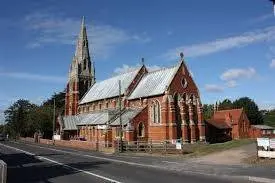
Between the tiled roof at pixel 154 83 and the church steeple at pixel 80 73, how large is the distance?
23937 mm

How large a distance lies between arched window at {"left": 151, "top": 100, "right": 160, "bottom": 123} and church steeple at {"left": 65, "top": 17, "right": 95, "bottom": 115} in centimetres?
3193

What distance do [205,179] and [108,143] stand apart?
37211mm

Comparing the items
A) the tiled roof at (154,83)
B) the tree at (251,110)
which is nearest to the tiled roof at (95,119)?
the tiled roof at (154,83)

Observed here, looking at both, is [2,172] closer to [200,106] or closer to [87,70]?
[200,106]

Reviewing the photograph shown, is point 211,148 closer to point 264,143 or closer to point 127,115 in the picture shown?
point 264,143

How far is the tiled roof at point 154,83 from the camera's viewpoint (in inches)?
2288

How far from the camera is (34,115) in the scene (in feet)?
305

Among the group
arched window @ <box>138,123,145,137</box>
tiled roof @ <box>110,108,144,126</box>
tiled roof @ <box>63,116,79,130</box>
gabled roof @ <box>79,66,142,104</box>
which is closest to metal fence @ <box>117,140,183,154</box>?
tiled roof @ <box>110,108,144,126</box>

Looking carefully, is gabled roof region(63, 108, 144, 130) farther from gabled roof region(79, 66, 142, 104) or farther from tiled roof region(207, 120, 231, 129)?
tiled roof region(207, 120, 231, 129)

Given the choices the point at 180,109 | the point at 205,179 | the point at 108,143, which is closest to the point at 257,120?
the point at 180,109

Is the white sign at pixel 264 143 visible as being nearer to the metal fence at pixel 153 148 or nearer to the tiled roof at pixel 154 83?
the metal fence at pixel 153 148

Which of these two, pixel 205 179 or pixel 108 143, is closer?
pixel 205 179

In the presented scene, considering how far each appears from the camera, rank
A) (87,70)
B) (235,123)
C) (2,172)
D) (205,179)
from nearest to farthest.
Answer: (2,172) < (205,179) < (235,123) < (87,70)

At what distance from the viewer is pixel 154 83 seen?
202 ft
